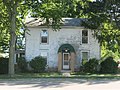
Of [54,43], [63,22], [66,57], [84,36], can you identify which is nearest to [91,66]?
[66,57]

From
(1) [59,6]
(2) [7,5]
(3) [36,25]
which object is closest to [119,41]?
(3) [36,25]

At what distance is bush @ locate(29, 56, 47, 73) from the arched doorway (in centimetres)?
298

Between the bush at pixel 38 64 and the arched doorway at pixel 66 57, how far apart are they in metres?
2.98

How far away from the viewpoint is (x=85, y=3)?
42.4 meters

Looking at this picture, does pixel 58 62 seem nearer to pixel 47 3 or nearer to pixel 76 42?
pixel 76 42

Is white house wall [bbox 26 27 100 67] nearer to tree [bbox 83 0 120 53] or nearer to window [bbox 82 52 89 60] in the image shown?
window [bbox 82 52 89 60]

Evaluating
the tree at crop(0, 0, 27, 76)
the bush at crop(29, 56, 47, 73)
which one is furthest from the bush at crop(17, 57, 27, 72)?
the tree at crop(0, 0, 27, 76)

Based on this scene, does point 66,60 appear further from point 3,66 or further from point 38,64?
point 3,66

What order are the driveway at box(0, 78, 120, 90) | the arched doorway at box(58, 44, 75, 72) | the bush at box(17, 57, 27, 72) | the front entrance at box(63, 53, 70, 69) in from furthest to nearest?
the front entrance at box(63, 53, 70, 69), the arched doorway at box(58, 44, 75, 72), the bush at box(17, 57, 27, 72), the driveway at box(0, 78, 120, 90)

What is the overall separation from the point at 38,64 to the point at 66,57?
196 inches

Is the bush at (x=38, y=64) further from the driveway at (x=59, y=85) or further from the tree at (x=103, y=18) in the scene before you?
the driveway at (x=59, y=85)

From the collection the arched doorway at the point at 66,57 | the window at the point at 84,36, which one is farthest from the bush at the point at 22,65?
the window at the point at 84,36

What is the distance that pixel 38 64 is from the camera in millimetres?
43500

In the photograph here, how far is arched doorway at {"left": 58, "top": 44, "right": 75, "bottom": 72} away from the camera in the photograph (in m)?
46.0
